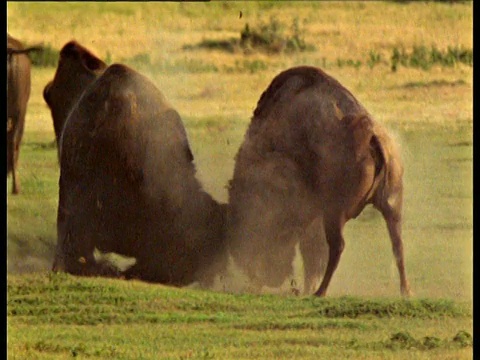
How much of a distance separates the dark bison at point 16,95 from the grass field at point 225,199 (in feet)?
0.13

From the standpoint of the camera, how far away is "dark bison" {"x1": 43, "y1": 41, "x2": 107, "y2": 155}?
275 inches

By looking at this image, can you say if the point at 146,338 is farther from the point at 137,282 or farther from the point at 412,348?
the point at 412,348

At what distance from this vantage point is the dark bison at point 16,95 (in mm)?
7027

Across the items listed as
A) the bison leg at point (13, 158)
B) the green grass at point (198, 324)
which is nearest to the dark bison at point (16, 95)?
the bison leg at point (13, 158)

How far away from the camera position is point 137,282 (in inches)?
274

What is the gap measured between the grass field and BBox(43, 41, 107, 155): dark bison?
1.7 inches

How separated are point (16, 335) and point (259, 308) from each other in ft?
3.30

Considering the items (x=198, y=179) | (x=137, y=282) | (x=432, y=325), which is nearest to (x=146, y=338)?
(x=137, y=282)

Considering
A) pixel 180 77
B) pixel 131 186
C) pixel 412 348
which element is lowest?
pixel 412 348

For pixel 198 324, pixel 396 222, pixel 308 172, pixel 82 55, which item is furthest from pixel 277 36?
pixel 198 324

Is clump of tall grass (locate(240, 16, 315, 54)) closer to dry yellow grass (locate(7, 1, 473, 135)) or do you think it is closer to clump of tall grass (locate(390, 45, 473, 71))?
dry yellow grass (locate(7, 1, 473, 135))

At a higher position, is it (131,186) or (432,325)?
→ (131,186)

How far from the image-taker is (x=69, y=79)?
7.00m

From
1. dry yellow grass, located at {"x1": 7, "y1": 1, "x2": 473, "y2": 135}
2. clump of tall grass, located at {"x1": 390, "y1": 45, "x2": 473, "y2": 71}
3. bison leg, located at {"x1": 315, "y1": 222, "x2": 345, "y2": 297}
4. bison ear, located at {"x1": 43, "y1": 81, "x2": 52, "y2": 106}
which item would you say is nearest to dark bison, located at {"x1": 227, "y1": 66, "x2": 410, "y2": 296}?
bison leg, located at {"x1": 315, "y1": 222, "x2": 345, "y2": 297}
